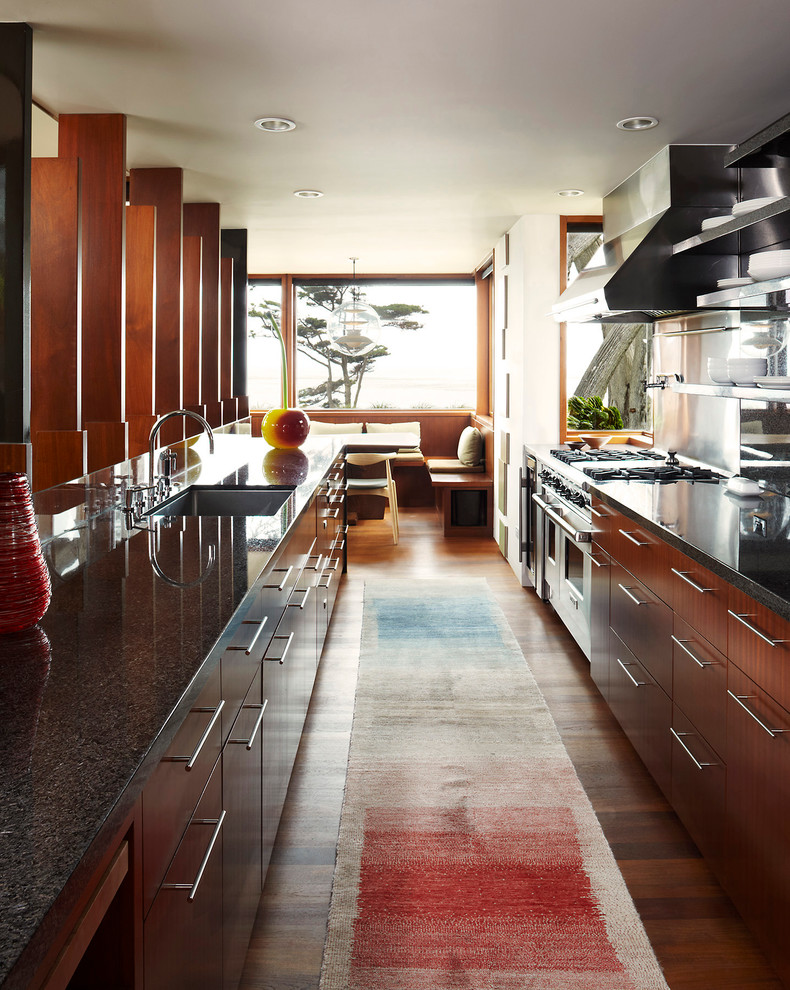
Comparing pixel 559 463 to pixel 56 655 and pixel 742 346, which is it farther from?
pixel 56 655

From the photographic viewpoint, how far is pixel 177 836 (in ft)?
4.48

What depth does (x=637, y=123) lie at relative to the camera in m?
3.64

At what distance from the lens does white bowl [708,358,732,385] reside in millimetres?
3301

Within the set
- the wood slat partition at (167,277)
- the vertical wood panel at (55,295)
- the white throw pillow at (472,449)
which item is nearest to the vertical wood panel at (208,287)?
the wood slat partition at (167,277)

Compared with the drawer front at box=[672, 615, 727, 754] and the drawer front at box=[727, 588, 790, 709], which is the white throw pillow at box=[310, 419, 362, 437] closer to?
the drawer front at box=[672, 615, 727, 754]

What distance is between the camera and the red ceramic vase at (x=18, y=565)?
1.54 meters

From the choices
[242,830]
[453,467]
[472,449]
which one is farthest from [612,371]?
[242,830]

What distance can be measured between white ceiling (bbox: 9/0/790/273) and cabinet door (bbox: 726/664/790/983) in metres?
1.94

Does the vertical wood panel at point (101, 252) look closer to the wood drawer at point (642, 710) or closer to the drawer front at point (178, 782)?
the wood drawer at point (642, 710)

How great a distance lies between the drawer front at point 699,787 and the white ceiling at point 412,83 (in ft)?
6.86

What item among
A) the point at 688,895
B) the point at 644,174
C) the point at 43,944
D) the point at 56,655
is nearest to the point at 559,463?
the point at 644,174

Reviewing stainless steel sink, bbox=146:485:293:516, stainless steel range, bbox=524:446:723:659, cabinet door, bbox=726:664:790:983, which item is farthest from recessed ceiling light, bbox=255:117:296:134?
cabinet door, bbox=726:664:790:983

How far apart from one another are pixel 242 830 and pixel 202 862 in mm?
428

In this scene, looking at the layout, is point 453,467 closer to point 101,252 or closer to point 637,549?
point 101,252
